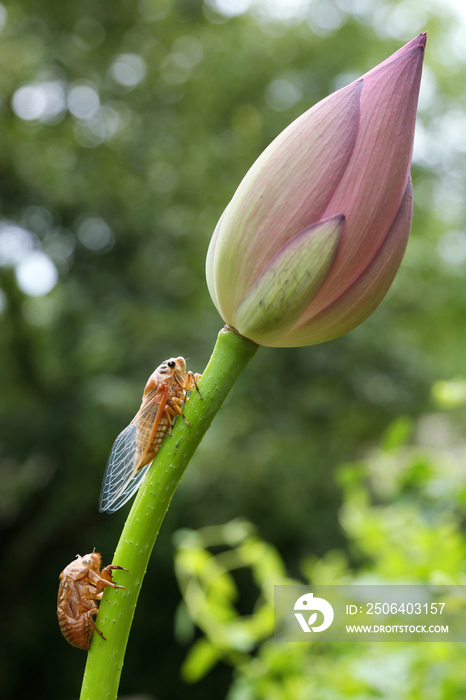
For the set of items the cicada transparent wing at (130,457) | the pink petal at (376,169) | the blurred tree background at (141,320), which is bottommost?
the cicada transparent wing at (130,457)

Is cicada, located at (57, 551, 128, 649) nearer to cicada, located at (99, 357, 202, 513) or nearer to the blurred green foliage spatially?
cicada, located at (99, 357, 202, 513)

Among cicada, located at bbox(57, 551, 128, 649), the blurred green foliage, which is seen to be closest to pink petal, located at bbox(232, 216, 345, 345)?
cicada, located at bbox(57, 551, 128, 649)

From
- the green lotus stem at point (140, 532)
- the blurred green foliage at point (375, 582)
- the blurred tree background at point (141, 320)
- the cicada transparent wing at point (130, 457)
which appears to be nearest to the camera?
the green lotus stem at point (140, 532)

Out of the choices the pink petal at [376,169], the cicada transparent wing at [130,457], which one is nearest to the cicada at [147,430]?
the cicada transparent wing at [130,457]

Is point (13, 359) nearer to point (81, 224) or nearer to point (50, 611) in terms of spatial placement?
point (81, 224)

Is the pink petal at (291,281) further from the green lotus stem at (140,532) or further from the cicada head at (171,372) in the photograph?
Answer: the cicada head at (171,372)

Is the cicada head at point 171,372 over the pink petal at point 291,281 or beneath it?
over

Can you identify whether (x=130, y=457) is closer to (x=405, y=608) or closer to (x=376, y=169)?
(x=376, y=169)

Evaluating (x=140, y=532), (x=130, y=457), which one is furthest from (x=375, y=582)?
(x=140, y=532)

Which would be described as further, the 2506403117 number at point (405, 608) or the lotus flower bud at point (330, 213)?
the 2506403117 number at point (405, 608)
